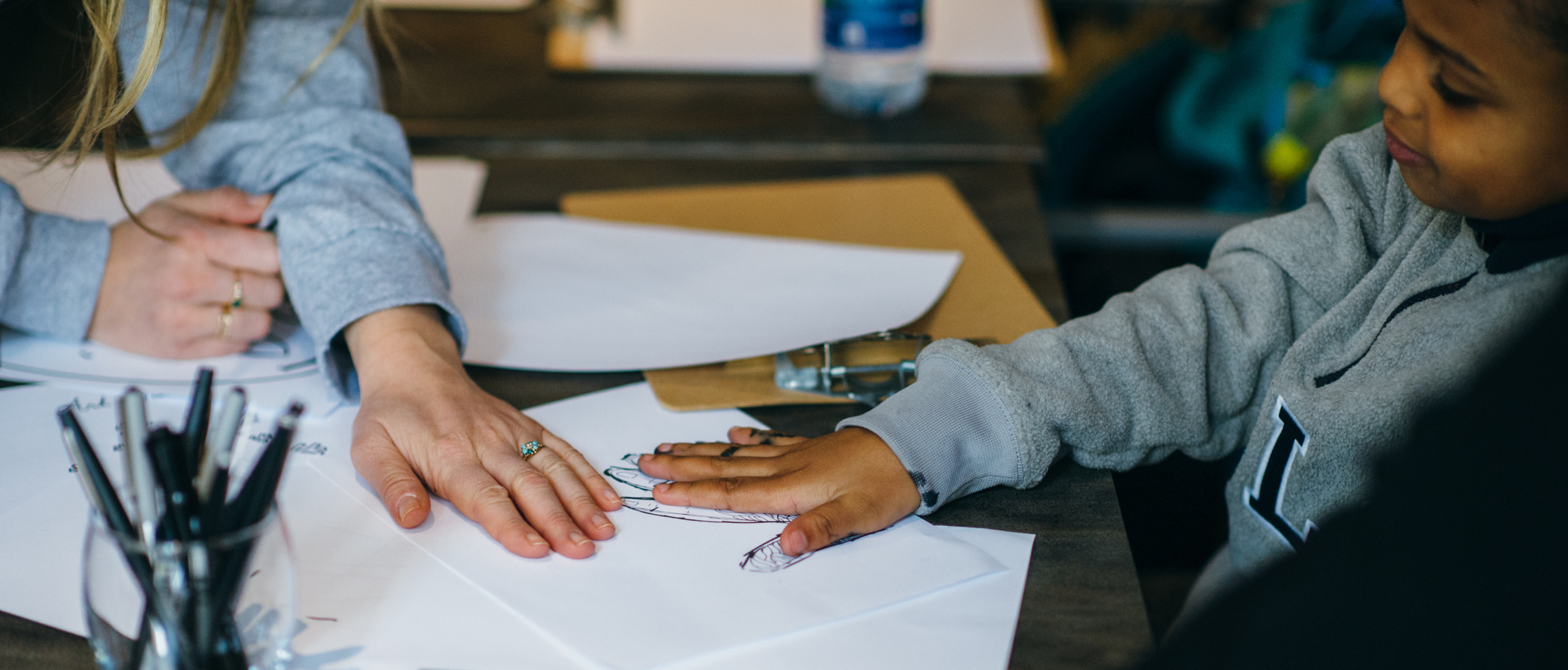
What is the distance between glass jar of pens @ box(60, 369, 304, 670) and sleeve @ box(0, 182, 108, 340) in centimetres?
37

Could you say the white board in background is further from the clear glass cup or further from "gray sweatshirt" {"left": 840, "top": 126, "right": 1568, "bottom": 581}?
the clear glass cup

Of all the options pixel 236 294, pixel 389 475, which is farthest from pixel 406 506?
pixel 236 294

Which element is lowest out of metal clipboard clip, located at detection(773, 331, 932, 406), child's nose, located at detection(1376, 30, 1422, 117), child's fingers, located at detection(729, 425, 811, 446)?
metal clipboard clip, located at detection(773, 331, 932, 406)

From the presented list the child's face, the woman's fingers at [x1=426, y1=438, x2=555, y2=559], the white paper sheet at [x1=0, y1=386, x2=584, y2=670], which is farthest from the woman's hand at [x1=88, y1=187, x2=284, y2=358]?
the child's face

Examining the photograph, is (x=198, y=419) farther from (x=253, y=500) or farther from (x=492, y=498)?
(x=492, y=498)

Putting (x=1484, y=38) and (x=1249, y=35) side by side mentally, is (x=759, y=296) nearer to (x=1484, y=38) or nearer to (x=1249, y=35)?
(x=1484, y=38)

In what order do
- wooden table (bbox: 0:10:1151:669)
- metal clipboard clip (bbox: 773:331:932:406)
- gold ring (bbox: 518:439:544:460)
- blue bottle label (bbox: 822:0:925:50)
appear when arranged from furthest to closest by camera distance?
blue bottle label (bbox: 822:0:925:50) → wooden table (bbox: 0:10:1151:669) → metal clipboard clip (bbox: 773:331:932:406) → gold ring (bbox: 518:439:544:460)

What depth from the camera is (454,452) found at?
0.58m

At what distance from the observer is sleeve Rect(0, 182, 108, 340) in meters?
0.69

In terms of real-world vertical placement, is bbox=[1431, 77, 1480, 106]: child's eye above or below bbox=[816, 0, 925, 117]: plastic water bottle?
above

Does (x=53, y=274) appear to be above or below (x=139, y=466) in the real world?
below

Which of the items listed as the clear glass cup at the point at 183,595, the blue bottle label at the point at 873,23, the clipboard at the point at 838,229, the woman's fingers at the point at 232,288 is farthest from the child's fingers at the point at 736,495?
the blue bottle label at the point at 873,23

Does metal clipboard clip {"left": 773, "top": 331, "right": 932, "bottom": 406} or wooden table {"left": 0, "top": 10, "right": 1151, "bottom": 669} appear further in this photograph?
wooden table {"left": 0, "top": 10, "right": 1151, "bottom": 669}

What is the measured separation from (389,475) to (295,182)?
0.31 m
